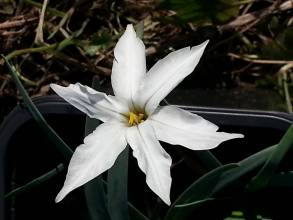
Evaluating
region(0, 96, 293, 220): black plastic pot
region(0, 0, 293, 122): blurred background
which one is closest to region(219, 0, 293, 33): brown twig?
region(0, 0, 293, 122): blurred background

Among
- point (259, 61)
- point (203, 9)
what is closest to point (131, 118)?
point (203, 9)

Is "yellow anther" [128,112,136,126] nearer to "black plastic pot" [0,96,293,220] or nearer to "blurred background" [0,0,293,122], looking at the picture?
"black plastic pot" [0,96,293,220]

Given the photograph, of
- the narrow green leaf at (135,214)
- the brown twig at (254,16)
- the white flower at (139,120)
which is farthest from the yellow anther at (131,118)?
the brown twig at (254,16)

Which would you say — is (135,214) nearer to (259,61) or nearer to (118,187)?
(118,187)

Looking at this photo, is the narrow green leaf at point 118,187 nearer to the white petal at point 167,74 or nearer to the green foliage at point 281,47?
the white petal at point 167,74

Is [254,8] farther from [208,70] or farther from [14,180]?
[14,180]
